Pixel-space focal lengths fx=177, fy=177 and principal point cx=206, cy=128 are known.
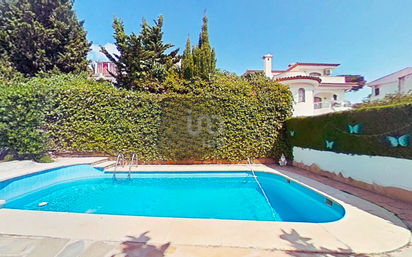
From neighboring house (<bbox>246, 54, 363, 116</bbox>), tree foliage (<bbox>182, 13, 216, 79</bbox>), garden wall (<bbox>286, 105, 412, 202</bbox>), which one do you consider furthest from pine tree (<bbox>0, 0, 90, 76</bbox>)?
neighboring house (<bbox>246, 54, 363, 116</bbox>)

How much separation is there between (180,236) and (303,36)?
1462 centimetres

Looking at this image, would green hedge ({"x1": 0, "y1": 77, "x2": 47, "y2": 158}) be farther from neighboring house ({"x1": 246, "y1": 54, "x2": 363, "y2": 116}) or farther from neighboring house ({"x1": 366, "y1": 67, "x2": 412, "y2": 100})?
neighboring house ({"x1": 366, "y1": 67, "x2": 412, "y2": 100})

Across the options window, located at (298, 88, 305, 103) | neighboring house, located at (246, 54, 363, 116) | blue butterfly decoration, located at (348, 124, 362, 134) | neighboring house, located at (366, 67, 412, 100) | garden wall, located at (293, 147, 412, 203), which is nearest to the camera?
garden wall, located at (293, 147, 412, 203)

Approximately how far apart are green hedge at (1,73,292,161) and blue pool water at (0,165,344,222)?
182 cm

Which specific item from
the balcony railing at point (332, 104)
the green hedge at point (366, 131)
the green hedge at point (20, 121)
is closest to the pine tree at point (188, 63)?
the green hedge at point (366, 131)

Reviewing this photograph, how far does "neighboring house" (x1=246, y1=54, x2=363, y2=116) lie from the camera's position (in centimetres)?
1947

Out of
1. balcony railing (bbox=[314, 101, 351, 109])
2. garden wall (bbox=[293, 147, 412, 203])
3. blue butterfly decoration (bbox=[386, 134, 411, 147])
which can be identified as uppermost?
balcony railing (bbox=[314, 101, 351, 109])

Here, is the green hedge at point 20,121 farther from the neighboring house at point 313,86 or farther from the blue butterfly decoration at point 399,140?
the neighboring house at point 313,86

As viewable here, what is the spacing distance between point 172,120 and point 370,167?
8.52 metres

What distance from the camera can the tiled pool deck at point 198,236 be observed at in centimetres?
270

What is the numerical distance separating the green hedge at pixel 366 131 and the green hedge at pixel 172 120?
2.46 m

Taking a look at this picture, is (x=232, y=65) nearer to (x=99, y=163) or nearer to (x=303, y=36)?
(x=303, y=36)

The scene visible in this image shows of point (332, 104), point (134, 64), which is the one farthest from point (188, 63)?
point (332, 104)

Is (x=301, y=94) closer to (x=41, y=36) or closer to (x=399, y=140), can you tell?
(x=399, y=140)
